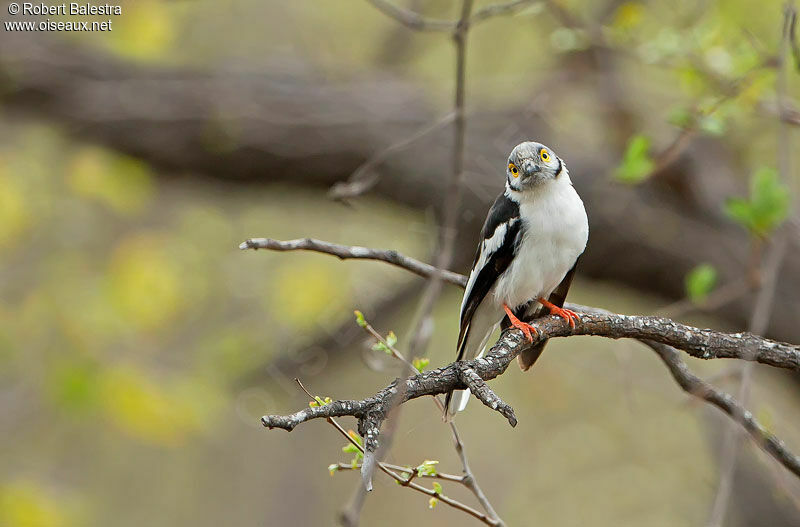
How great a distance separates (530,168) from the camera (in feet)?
11.1

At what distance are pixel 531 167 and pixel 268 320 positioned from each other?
605cm

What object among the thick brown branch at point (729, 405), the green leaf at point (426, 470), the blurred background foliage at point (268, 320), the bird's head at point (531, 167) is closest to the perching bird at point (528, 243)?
the bird's head at point (531, 167)

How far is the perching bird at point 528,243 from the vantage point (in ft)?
11.2

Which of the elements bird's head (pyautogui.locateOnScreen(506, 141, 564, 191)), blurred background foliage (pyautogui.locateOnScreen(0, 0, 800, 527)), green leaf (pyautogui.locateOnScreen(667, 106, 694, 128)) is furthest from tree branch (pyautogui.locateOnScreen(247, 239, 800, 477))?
blurred background foliage (pyautogui.locateOnScreen(0, 0, 800, 527))

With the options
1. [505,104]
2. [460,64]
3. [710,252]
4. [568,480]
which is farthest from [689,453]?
[460,64]

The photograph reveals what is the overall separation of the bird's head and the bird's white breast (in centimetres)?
5

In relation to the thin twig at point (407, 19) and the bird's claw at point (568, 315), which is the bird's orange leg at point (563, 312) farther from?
the thin twig at point (407, 19)

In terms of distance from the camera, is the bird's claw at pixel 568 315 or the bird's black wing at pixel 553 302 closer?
the bird's claw at pixel 568 315

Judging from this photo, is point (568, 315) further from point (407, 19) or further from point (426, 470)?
point (407, 19)

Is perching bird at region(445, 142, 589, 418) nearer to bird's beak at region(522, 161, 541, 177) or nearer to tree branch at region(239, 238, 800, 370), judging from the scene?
bird's beak at region(522, 161, 541, 177)

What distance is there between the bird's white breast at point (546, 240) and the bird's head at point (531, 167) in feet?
Result: 0.16

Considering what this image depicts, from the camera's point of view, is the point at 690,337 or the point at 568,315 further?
the point at 568,315

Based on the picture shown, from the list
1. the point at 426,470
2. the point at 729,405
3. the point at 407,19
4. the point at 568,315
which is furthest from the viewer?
the point at 407,19

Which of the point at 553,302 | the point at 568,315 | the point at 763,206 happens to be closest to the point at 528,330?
the point at 568,315
